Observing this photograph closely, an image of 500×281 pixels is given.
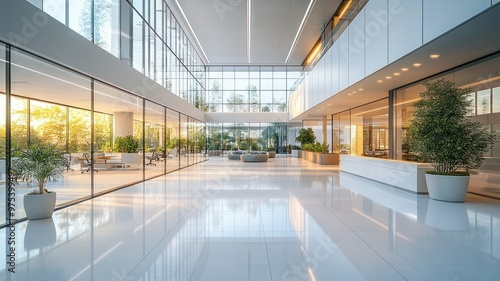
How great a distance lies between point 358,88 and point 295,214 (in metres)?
7.86

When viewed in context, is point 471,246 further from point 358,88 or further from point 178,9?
point 178,9

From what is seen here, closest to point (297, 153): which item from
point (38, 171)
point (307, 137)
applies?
point (307, 137)

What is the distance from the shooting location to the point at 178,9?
16.3m

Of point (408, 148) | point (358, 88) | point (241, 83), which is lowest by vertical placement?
point (408, 148)

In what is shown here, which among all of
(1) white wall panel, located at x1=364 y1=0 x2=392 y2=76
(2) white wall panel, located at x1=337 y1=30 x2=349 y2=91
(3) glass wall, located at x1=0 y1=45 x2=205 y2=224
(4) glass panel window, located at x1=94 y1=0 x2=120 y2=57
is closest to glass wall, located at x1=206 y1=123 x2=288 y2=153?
(3) glass wall, located at x1=0 y1=45 x2=205 y2=224

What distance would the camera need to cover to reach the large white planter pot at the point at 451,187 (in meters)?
7.68

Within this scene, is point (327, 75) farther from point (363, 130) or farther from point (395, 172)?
point (395, 172)

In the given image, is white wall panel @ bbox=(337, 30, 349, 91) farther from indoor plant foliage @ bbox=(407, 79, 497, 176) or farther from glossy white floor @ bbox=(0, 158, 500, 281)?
glossy white floor @ bbox=(0, 158, 500, 281)

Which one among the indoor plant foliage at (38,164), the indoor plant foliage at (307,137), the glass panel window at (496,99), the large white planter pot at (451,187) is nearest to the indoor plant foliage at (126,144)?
the indoor plant foliage at (38,164)

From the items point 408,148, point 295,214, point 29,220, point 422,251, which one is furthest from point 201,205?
point 408,148

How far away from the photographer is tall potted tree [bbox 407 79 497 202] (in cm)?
759

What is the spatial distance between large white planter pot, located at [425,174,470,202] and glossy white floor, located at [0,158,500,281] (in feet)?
0.94

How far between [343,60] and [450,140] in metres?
6.17

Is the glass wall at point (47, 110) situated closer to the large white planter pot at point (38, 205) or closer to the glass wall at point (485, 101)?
the large white planter pot at point (38, 205)
